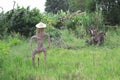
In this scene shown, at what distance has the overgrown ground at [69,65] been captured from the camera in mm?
7515

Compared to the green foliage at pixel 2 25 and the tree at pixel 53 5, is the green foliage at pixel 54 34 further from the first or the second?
the tree at pixel 53 5

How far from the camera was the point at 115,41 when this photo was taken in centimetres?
1257

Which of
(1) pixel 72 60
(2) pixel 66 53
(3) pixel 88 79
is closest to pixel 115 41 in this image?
(2) pixel 66 53

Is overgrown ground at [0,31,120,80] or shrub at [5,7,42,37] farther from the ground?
shrub at [5,7,42,37]

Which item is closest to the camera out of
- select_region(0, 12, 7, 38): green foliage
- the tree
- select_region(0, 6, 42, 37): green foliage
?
select_region(0, 12, 7, 38): green foliage

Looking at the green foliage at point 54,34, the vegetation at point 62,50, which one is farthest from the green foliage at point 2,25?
the green foliage at point 54,34

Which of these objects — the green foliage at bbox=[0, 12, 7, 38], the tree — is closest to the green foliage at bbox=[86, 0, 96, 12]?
the green foliage at bbox=[0, 12, 7, 38]

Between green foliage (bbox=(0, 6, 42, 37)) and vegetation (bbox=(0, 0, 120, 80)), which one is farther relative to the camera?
green foliage (bbox=(0, 6, 42, 37))

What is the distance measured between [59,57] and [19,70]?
1.80m

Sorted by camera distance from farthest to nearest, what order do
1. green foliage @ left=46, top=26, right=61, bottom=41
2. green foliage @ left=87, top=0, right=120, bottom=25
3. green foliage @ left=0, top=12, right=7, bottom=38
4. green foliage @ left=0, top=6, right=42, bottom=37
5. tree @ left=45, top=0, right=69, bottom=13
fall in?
tree @ left=45, top=0, right=69, bottom=13
green foliage @ left=87, top=0, right=120, bottom=25
green foliage @ left=0, top=6, right=42, bottom=37
green foliage @ left=0, top=12, right=7, bottom=38
green foliage @ left=46, top=26, right=61, bottom=41

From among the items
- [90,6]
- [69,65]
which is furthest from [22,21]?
[69,65]

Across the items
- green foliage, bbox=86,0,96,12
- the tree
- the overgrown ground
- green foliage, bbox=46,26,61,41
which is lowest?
the overgrown ground

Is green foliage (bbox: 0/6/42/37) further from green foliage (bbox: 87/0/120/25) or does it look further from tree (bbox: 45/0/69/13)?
tree (bbox: 45/0/69/13)

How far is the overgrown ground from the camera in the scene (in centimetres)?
752
